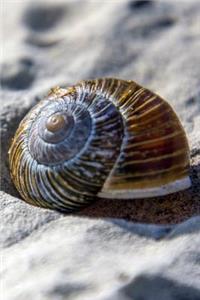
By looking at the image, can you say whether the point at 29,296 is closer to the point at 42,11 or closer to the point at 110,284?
the point at 110,284

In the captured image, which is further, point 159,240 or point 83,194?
point 83,194

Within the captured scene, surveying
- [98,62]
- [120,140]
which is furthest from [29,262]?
[98,62]

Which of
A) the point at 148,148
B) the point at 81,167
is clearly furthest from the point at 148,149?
the point at 81,167

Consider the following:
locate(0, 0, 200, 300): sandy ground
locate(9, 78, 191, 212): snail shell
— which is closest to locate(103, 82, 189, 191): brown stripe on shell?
locate(9, 78, 191, 212): snail shell

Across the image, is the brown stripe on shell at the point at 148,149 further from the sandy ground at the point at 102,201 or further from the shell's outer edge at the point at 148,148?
the sandy ground at the point at 102,201

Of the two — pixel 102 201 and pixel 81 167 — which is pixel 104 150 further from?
pixel 102 201

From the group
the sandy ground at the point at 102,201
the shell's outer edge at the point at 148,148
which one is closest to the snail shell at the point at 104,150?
the shell's outer edge at the point at 148,148

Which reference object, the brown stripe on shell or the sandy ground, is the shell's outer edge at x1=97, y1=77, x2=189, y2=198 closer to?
the brown stripe on shell

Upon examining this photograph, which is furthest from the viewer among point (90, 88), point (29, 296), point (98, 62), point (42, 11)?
point (42, 11)
